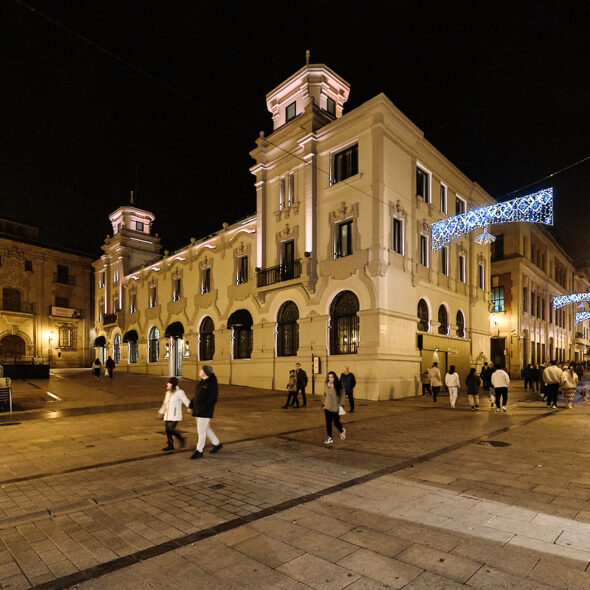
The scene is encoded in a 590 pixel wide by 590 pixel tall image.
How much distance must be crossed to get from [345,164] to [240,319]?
11.2m

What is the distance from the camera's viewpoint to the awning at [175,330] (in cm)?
3400

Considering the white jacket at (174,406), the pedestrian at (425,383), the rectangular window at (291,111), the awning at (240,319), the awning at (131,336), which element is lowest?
the pedestrian at (425,383)

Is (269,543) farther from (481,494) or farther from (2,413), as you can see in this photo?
(2,413)

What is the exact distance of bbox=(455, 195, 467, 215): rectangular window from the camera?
94.2 ft

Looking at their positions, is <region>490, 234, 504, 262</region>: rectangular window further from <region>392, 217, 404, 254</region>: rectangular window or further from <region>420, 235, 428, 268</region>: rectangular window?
<region>392, 217, 404, 254</region>: rectangular window

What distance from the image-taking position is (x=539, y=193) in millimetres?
15922

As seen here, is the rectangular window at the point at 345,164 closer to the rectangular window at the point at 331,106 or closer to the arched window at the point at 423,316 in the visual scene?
the rectangular window at the point at 331,106

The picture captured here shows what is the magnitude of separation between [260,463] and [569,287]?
6350 centimetres

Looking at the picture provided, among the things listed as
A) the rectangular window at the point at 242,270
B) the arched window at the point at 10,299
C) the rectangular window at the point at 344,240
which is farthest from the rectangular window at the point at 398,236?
the arched window at the point at 10,299

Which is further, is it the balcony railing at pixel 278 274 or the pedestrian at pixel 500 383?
the balcony railing at pixel 278 274

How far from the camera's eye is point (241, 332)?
29.1 metres

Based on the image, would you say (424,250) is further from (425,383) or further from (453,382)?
(453,382)

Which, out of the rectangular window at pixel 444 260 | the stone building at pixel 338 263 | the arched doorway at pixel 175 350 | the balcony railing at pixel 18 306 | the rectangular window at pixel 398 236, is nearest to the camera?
the stone building at pixel 338 263

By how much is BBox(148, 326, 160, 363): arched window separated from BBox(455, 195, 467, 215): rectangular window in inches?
992
